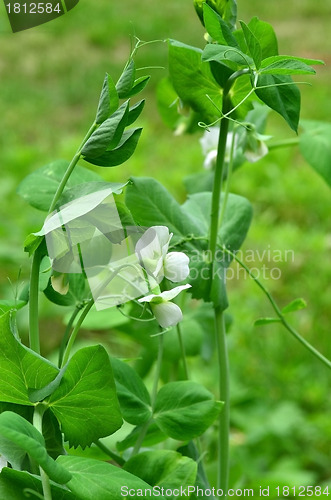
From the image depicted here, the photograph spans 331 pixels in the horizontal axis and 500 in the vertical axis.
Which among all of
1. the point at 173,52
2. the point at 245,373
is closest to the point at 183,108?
the point at 173,52

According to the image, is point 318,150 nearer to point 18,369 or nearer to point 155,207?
point 155,207

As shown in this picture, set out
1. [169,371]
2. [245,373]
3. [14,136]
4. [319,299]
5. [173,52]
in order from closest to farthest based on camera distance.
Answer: [173,52], [169,371], [245,373], [319,299], [14,136]

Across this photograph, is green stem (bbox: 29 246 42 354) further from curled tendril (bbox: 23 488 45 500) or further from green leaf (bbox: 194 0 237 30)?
green leaf (bbox: 194 0 237 30)

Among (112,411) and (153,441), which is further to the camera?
(153,441)

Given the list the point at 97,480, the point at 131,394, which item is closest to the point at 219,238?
the point at 131,394

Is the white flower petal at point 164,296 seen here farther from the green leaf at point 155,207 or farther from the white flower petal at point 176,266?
the green leaf at point 155,207

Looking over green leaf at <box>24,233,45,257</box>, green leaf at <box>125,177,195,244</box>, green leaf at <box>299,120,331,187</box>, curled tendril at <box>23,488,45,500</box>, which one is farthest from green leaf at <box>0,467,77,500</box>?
green leaf at <box>299,120,331,187</box>

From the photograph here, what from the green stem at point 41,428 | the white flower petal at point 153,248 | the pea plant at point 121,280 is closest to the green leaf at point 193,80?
the pea plant at point 121,280

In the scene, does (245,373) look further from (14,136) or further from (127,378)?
(14,136)
